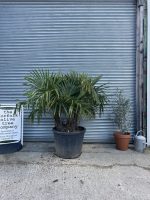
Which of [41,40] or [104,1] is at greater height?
[104,1]

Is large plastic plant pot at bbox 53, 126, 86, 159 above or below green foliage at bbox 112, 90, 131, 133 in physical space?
below

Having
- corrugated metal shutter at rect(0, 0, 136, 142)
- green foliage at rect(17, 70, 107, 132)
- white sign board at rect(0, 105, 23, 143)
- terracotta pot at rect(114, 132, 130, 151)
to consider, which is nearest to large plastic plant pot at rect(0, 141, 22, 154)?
white sign board at rect(0, 105, 23, 143)

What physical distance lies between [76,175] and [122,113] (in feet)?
4.97

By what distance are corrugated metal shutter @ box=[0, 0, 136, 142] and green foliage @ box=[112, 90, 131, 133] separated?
215 mm

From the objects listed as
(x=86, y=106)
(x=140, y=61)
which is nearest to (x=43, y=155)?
(x=86, y=106)

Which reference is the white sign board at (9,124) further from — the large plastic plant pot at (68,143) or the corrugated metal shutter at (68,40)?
the large plastic plant pot at (68,143)

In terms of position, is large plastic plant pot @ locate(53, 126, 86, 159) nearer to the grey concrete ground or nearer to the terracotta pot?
the grey concrete ground

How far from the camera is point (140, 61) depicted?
4.59m

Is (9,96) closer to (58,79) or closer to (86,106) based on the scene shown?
(58,79)

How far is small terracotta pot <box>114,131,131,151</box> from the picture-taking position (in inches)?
170

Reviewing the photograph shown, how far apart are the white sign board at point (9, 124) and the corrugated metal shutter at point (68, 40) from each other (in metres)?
0.58

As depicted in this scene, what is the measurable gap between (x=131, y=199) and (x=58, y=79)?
82.2 inches

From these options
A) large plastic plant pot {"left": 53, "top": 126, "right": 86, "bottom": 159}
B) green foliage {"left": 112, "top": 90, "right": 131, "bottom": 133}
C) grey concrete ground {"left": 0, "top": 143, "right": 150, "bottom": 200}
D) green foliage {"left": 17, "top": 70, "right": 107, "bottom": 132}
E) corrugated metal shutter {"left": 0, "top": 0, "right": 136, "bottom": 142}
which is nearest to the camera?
grey concrete ground {"left": 0, "top": 143, "right": 150, "bottom": 200}

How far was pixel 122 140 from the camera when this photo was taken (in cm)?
432
